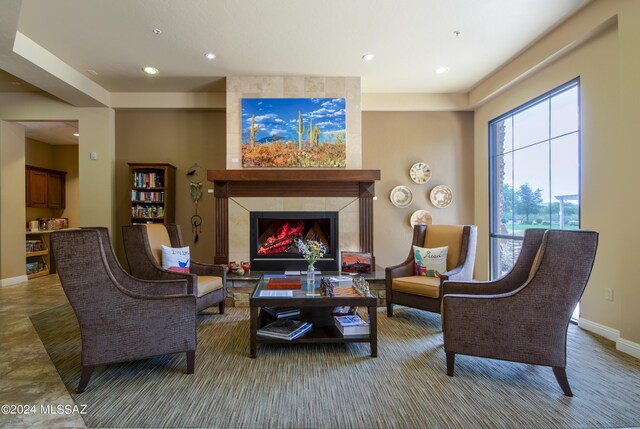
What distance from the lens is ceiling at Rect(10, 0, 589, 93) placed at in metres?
2.86

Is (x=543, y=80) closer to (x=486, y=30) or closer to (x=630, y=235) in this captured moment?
(x=486, y=30)

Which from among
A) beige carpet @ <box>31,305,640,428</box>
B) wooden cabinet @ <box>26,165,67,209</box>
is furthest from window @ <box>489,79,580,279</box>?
wooden cabinet @ <box>26,165,67,209</box>

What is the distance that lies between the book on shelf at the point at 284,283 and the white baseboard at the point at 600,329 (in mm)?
2790

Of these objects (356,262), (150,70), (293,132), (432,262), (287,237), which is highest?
→ (150,70)

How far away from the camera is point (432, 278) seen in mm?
3217

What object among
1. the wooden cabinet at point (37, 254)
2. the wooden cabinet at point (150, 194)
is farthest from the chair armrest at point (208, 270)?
the wooden cabinet at point (37, 254)

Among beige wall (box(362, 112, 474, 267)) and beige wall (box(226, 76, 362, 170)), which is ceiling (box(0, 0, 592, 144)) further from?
beige wall (box(362, 112, 474, 267))

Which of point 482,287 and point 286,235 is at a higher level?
point 286,235

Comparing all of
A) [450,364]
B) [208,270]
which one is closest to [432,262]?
[450,364]

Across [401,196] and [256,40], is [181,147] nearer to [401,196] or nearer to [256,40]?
[256,40]

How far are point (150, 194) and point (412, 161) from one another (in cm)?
422

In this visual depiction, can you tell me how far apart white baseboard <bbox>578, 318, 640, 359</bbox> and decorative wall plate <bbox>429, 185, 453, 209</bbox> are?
237 cm

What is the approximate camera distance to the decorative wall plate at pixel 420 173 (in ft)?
16.4

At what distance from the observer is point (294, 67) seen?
160 inches
